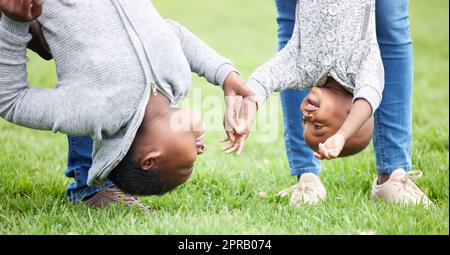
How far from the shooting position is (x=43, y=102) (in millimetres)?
2432

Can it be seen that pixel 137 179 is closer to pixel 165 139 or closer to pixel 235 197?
pixel 165 139

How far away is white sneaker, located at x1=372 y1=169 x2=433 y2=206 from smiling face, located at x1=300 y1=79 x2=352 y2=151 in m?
0.57

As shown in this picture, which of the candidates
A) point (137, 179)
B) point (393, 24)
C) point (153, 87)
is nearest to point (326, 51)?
point (393, 24)

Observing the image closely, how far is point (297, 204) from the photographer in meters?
3.21

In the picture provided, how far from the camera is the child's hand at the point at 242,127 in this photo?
2720 millimetres

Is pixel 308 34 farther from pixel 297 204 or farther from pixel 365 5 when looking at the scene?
pixel 297 204

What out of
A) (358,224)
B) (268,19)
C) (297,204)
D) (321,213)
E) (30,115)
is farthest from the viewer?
(268,19)

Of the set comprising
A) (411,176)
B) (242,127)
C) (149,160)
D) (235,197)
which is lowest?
(235,197)

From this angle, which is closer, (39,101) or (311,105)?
(39,101)

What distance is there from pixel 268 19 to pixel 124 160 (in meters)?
10.5

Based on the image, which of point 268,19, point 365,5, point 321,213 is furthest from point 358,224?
point 268,19

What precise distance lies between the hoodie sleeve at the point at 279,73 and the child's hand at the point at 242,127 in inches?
1.6

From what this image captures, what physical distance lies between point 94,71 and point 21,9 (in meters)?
0.34

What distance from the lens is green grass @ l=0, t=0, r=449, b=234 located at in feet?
8.81
